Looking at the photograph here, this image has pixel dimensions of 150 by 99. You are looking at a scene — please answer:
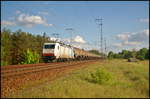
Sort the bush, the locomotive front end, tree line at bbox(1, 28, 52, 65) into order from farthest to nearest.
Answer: tree line at bbox(1, 28, 52, 65)
the locomotive front end
the bush

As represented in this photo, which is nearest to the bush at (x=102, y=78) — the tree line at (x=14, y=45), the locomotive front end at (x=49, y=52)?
the locomotive front end at (x=49, y=52)

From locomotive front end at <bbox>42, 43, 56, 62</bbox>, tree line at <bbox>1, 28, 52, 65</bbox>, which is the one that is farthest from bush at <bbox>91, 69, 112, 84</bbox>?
tree line at <bbox>1, 28, 52, 65</bbox>

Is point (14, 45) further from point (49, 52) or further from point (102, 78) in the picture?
point (102, 78)

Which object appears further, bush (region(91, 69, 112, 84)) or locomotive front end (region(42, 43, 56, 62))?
locomotive front end (region(42, 43, 56, 62))

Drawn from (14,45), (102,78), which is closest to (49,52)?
(102,78)

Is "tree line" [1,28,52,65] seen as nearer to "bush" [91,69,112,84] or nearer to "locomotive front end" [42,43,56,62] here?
"locomotive front end" [42,43,56,62]

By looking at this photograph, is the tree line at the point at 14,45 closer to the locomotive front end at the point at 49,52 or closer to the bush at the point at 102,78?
the locomotive front end at the point at 49,52

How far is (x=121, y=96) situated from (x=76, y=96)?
1.78m

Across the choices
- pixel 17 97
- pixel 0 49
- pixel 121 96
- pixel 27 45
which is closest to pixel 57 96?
pixel 17 97

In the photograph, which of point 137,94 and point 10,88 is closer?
point 137,94

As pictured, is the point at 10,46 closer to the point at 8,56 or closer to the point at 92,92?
the point at 8,56

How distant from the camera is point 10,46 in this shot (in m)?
52.9

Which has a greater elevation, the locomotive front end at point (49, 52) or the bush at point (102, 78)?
the locomotive front end at point (49, 52)

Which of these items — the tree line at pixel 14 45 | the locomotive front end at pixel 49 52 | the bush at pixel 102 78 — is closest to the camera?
the bush at pixel 102 78
